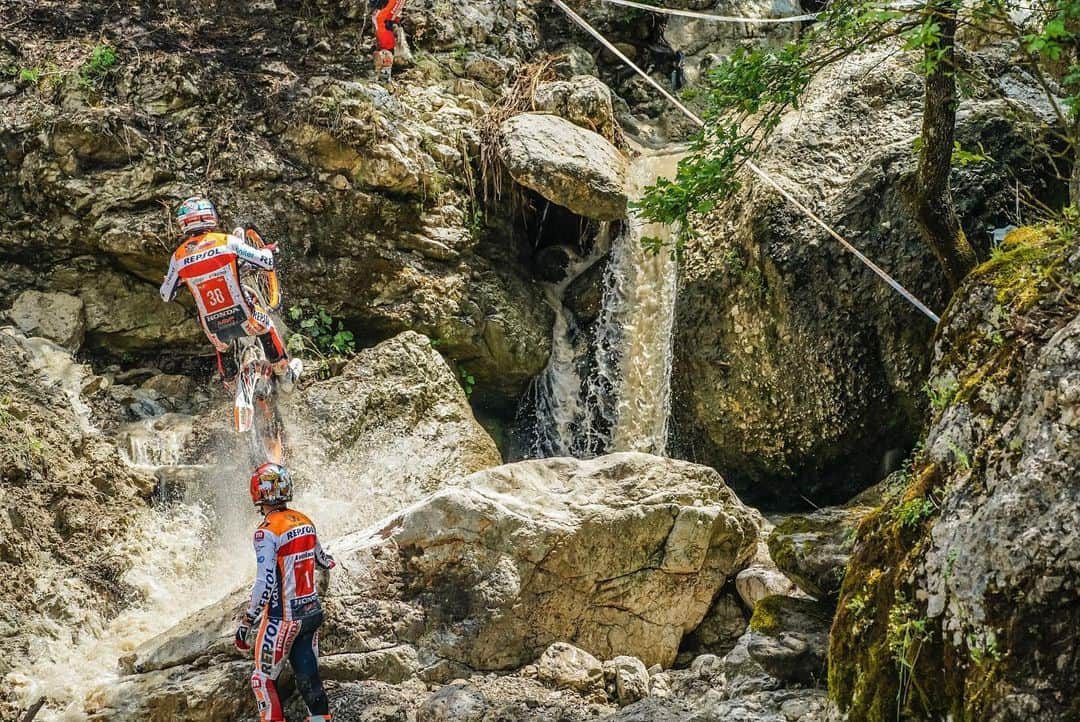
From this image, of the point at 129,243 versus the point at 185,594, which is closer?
the point at 185,594

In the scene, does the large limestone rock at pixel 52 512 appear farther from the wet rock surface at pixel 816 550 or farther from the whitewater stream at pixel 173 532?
the wet rock surface at pixel 816 550

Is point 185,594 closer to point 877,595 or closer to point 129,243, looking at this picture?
point 129,243

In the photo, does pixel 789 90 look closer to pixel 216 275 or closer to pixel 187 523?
pixel 216 275

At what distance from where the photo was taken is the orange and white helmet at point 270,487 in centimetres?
634

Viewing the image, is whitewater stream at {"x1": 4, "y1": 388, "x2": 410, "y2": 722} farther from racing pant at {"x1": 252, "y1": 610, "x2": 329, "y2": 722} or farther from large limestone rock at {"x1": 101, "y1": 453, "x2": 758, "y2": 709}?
racing pant at {"x1": 252, "y1": 610, "x2": 329, "y2": 722}

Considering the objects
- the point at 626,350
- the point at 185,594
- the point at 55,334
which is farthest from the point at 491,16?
the point at 185,594

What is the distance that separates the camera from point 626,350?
35.3ft

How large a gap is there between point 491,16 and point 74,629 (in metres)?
9.23

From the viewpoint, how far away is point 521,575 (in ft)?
22.0

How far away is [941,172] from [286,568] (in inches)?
199

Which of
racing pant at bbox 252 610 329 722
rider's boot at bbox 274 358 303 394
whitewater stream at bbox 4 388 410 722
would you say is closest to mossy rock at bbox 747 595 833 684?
racing pant at bbox 252 610 329 722

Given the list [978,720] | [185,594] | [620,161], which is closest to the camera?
[978,720]

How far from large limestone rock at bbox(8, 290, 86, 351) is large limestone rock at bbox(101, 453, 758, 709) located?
4.42 m

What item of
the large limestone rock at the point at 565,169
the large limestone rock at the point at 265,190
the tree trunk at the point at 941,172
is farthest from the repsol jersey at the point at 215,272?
the tree trunk at the point at 941,172
